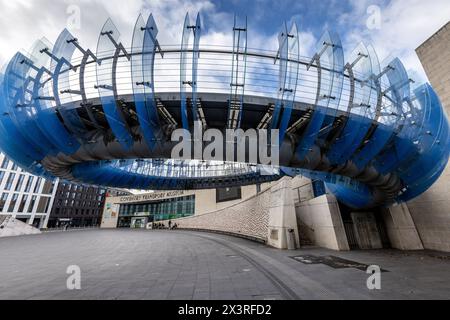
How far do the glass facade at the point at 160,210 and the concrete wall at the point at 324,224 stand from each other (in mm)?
25215

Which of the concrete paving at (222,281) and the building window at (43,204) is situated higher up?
the building window at (43,204)

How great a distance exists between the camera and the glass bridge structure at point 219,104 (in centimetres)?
601

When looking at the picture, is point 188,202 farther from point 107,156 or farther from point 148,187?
point 107,156

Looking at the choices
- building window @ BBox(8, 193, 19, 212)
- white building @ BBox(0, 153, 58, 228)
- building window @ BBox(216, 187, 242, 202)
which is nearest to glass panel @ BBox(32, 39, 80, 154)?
building window @ BBox(216, 187, 242, 202)

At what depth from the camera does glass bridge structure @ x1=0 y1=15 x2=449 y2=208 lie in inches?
237

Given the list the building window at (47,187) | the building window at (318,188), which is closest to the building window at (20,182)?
the building window at (47,187)

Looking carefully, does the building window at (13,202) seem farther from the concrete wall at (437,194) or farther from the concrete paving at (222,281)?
the concrete wall at (437,194)

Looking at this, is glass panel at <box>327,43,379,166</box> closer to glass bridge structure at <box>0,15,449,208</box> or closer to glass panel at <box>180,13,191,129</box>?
glass bridge structure at <box>0,15,449,208</box>

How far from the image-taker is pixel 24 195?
44719 millimetres

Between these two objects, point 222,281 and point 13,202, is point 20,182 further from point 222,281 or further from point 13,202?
point 222,281

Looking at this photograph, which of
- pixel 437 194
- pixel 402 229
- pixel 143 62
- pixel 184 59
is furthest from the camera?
pixel 402 229

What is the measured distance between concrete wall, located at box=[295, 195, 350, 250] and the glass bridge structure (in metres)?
4.42

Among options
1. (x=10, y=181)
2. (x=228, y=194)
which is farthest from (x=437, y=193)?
(x=10, y=181)

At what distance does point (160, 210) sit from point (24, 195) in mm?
32519
